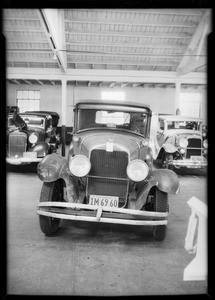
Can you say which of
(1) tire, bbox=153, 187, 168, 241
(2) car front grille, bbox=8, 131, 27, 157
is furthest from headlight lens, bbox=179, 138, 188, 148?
(1) tire, bbox=153, 187, 168, 241

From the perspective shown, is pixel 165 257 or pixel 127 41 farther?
pixel 127 41

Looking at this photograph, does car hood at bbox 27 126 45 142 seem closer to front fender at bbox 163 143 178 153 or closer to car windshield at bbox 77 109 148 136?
front fender at bbox 163 143 178 153

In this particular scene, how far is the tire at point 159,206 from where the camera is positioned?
3.16 m

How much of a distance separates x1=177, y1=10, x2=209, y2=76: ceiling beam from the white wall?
5.83m

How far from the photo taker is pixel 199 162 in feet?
23.4

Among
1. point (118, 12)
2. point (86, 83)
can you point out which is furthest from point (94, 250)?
point (86, 83)

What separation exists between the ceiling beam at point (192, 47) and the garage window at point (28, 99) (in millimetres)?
8264

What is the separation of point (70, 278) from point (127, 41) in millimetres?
7859

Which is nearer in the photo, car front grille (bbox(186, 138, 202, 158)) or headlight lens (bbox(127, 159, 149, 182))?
headlight lens (bbox(127, 159, 149, 182))

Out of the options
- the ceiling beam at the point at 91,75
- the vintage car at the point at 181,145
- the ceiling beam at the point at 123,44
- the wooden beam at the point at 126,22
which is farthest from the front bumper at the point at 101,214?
the ceiling beam at the point at 91,75

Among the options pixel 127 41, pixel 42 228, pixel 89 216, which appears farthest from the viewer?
pixel 127 41

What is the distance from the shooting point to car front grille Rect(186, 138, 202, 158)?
24.6 ft
